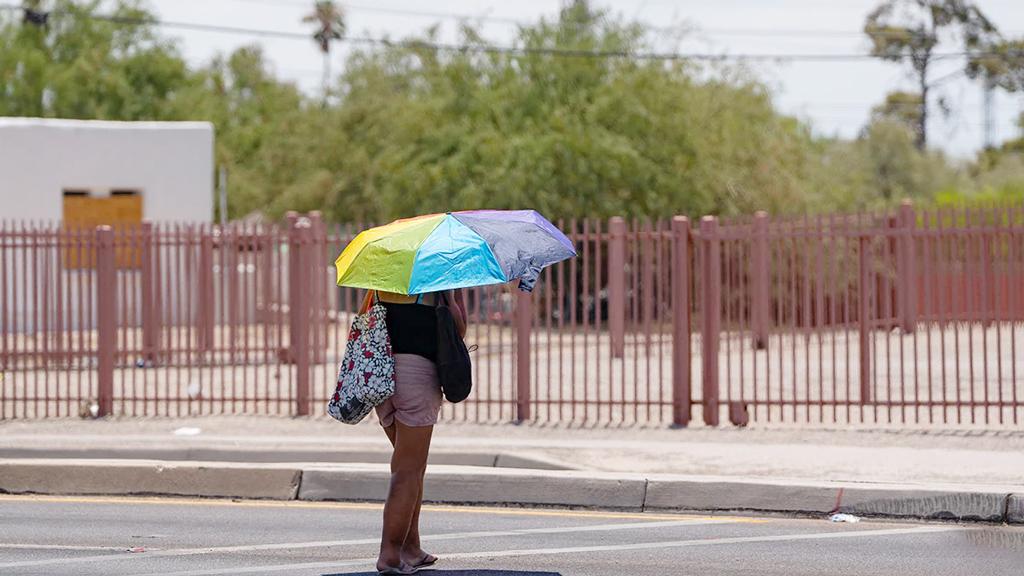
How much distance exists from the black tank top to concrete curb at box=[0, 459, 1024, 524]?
9.90 ft

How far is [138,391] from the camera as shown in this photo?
16516 millimetres

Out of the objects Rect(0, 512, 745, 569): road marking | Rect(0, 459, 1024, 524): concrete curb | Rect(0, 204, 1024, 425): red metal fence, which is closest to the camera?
Rect(0, 512, 745, 569): road marking

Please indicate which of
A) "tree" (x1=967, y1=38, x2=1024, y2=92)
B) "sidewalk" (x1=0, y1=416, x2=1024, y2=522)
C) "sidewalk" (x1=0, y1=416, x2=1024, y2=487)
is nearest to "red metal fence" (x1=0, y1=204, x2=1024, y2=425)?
"sidewalk" (x1=0, y1=416, x2=1024, y2=487)

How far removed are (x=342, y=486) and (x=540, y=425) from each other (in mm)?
3311

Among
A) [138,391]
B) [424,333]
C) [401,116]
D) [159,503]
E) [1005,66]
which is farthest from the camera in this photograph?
[1005,66]

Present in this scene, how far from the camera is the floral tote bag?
7.41 m

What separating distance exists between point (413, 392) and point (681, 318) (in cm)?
610

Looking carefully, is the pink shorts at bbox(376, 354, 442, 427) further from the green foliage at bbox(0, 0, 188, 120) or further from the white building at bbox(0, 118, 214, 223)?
the green foliage at bbox(0, 0, 188, 120)

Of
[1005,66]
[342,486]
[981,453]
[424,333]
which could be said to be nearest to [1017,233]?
[981,453]

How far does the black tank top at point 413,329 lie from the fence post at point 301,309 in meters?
6.58

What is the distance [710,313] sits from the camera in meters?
13.3

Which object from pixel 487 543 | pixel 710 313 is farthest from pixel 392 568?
pixel 710 313

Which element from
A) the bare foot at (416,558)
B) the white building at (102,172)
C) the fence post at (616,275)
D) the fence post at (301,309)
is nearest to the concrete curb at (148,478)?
the fence post at (301,309)

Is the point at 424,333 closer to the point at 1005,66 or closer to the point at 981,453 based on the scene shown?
the point at 981,453
